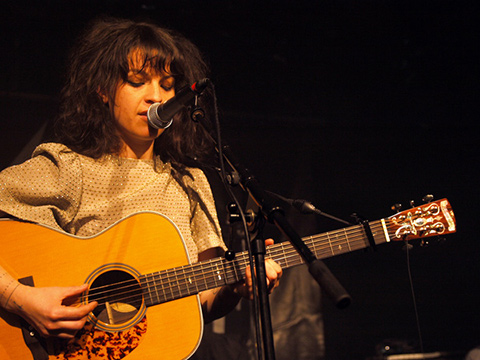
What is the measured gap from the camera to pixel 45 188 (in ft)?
5.50

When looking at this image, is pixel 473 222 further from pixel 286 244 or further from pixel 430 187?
pixel 286 244

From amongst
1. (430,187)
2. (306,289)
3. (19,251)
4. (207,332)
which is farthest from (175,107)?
(430,187)

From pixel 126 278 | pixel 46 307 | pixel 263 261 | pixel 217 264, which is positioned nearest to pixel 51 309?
pixel 46 307

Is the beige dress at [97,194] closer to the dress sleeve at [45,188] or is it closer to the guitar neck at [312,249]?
the dress sleeve at [45,188]

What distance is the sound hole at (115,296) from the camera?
155cm

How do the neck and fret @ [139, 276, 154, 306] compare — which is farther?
the neck

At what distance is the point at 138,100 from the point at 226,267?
2.64 feet

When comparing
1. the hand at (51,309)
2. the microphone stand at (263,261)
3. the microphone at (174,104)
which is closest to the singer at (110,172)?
the hand at (51,309)

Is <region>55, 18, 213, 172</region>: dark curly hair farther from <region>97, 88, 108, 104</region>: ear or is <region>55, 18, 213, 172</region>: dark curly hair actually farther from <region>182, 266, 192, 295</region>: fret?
<region>182, 266, 192, 295</region>: fret

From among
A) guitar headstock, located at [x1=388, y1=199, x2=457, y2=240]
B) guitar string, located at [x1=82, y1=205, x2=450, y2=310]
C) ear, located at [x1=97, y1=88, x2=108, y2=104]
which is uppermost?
ear, located at [x1=97, y1=88, x2=108, y2=104]

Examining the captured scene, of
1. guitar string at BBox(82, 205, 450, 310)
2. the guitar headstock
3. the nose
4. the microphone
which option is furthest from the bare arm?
the guitar headstock

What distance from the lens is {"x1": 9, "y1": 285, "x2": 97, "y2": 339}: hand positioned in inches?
55.6

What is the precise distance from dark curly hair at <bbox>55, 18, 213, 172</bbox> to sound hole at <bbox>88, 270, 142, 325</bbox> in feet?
1.89

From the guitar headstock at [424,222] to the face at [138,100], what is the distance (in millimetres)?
1082
